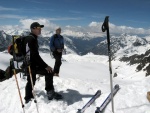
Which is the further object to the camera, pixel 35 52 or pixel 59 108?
pixel 59 108

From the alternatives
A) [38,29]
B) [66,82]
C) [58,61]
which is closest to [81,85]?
[66,82]

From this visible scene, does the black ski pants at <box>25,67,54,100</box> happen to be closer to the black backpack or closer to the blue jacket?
the black backpack

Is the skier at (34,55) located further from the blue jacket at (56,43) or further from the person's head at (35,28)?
the blue jacket at (56,43)

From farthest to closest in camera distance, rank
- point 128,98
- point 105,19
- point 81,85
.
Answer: point 81,85, point 128,98, point 105,19

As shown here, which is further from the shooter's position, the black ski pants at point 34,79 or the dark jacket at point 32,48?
the black ski pants at point 34,79

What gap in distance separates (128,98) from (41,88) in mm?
5052

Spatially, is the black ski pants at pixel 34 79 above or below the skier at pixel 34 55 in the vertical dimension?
below

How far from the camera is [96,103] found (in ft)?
36.8

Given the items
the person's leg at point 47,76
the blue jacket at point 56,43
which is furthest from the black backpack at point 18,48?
the blue jacket at point 56,43

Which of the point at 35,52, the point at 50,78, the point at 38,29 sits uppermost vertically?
the point at 38,29

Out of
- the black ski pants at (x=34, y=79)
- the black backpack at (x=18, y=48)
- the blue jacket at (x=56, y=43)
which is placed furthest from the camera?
the blue jacket at (x=56, y=43)

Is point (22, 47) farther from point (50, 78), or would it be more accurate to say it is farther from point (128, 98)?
point (128, 98)

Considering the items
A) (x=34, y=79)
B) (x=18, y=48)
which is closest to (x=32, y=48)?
(x=18, y=48)

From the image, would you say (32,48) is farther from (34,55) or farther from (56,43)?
(56,43)
